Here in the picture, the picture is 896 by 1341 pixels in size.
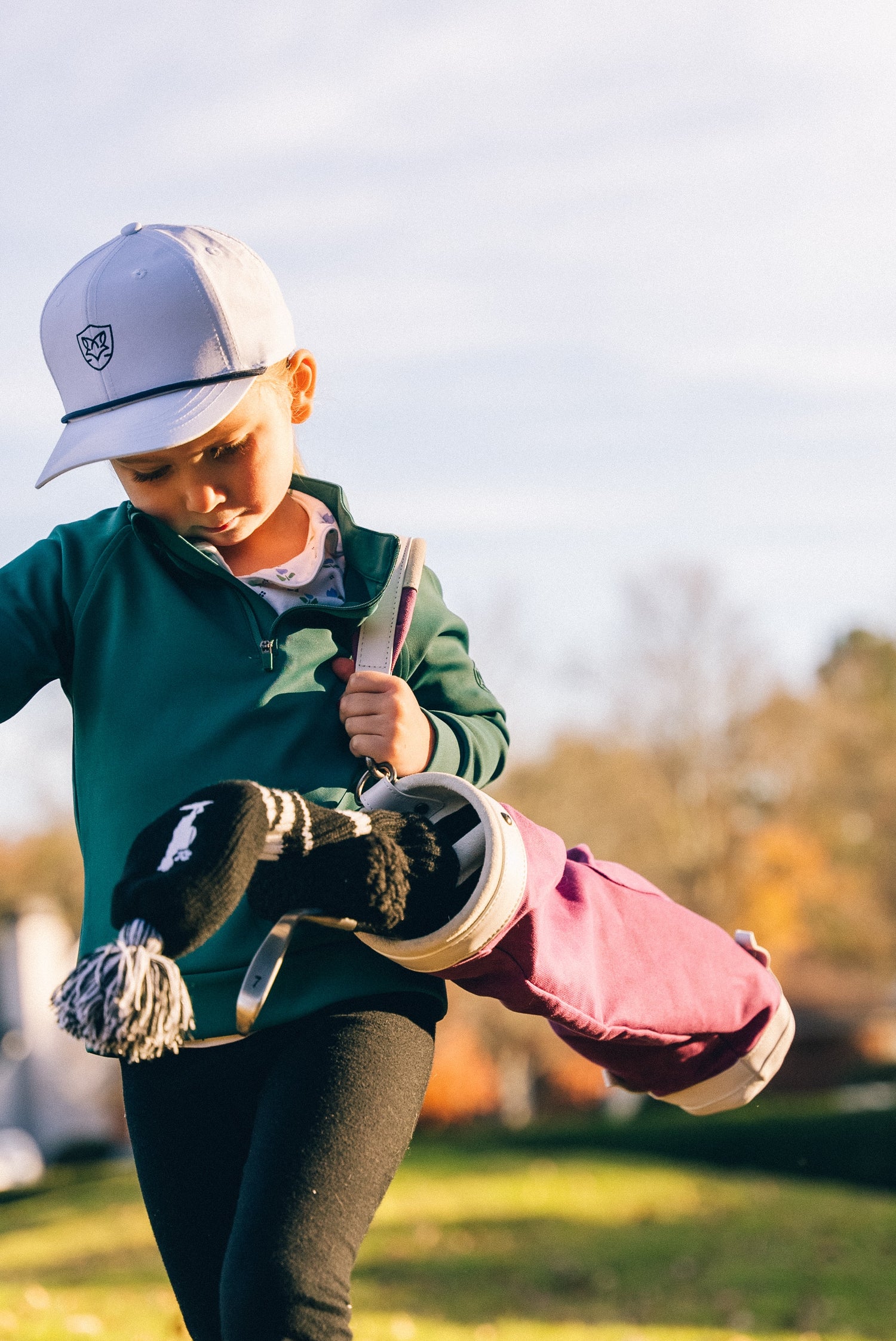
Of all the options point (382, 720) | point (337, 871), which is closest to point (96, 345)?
point (382, 720)

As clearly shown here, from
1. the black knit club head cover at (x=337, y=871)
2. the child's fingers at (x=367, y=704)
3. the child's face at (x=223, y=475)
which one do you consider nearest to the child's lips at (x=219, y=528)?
the child's face at (x=223, y=475)

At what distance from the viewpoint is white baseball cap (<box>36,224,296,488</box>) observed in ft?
6.98

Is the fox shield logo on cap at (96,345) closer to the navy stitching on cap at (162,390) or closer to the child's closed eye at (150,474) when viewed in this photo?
the navy stitching on cap at (162,390)

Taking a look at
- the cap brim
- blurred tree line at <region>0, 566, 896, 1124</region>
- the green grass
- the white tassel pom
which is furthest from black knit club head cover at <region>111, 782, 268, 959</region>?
blurred tree line at <region>0, 566, 896, 1124</region>

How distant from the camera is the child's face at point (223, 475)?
7.19 feet

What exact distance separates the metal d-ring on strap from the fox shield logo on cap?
752mm

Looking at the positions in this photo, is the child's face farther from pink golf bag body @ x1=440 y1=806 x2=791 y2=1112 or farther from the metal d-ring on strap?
pink golf bag body @ x1=440 y1=806 x2=791 y2=1112

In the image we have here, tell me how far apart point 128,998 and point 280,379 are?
1.15 meters

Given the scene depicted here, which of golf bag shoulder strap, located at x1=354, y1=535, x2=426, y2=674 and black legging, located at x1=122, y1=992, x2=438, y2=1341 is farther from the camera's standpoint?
golf bag shoulder strap, located at x1=354, y1=535, x2=426, y2=674

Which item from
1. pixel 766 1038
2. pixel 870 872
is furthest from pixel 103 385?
pixel 870 872

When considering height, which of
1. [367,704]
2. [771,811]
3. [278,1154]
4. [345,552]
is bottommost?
[771,811]

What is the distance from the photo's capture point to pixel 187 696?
221cm

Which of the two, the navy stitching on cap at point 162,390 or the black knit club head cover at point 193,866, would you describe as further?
the navy stitching on cap at point 162,390

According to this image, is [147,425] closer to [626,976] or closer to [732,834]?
[626,976]
